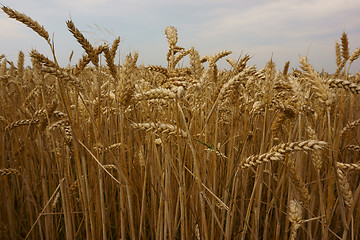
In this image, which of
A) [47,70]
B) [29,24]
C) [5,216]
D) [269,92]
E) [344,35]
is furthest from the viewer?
[344,35]

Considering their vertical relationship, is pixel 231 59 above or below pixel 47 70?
above

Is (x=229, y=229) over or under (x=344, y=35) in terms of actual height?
under

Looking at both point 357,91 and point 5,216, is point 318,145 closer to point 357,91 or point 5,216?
point 357,91

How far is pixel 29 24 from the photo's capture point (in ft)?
3.73

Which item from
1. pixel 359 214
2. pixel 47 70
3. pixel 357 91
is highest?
pixel 47 70

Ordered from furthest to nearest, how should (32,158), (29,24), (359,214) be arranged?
(32,158), (359,214), (29,24)

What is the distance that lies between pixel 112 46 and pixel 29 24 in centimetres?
43

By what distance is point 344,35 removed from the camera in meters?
2.67

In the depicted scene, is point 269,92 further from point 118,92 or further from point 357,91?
point 118,92

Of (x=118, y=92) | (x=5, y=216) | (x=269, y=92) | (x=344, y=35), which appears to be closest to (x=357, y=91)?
(x=269, y=92)

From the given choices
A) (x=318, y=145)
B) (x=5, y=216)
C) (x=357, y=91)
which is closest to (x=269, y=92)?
(x=357, y=91)

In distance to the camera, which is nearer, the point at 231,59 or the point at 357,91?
the point at 357,91

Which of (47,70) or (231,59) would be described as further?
(231,59)

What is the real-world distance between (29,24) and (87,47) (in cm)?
26
